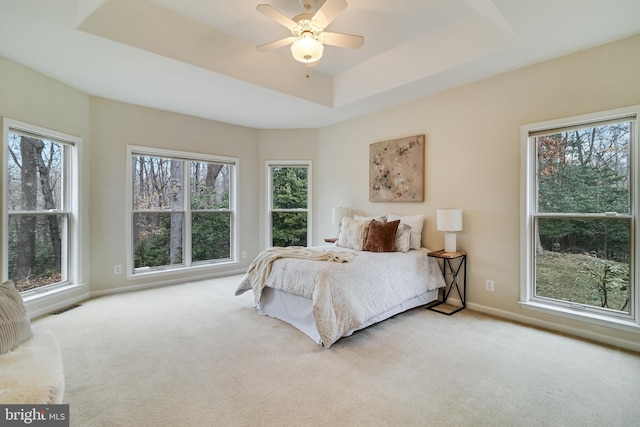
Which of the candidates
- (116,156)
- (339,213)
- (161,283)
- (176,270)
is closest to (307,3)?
(339,213)

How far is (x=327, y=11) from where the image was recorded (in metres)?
2.28

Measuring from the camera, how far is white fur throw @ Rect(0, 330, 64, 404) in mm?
1154

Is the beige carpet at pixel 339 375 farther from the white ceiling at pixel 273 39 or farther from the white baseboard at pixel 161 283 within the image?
the white ceiling at pixel 273 39

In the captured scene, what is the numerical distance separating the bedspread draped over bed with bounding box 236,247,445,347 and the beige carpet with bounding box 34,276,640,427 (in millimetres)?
237

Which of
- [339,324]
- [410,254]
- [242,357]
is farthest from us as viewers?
[410,254]

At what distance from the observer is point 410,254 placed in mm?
3416

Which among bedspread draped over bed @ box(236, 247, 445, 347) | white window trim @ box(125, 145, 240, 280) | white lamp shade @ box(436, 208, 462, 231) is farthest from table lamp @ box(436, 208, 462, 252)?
white window trim @ box(125, 145, 240, 280)

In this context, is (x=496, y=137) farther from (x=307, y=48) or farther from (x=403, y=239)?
(x=307, y=48)

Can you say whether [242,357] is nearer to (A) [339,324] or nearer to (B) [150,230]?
(A) [339,324]

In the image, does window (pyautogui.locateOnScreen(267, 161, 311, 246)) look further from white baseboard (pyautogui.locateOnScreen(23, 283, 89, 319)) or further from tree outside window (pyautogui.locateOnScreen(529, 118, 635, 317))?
tree outside window (pyautogui.locateOnScreen(529, 118, 635, 317))

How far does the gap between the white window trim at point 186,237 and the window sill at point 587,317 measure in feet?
14.2

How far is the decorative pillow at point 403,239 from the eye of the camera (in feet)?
11.8

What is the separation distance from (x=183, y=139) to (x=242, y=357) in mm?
3630

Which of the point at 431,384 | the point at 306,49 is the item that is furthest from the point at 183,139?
the point at 431,384
